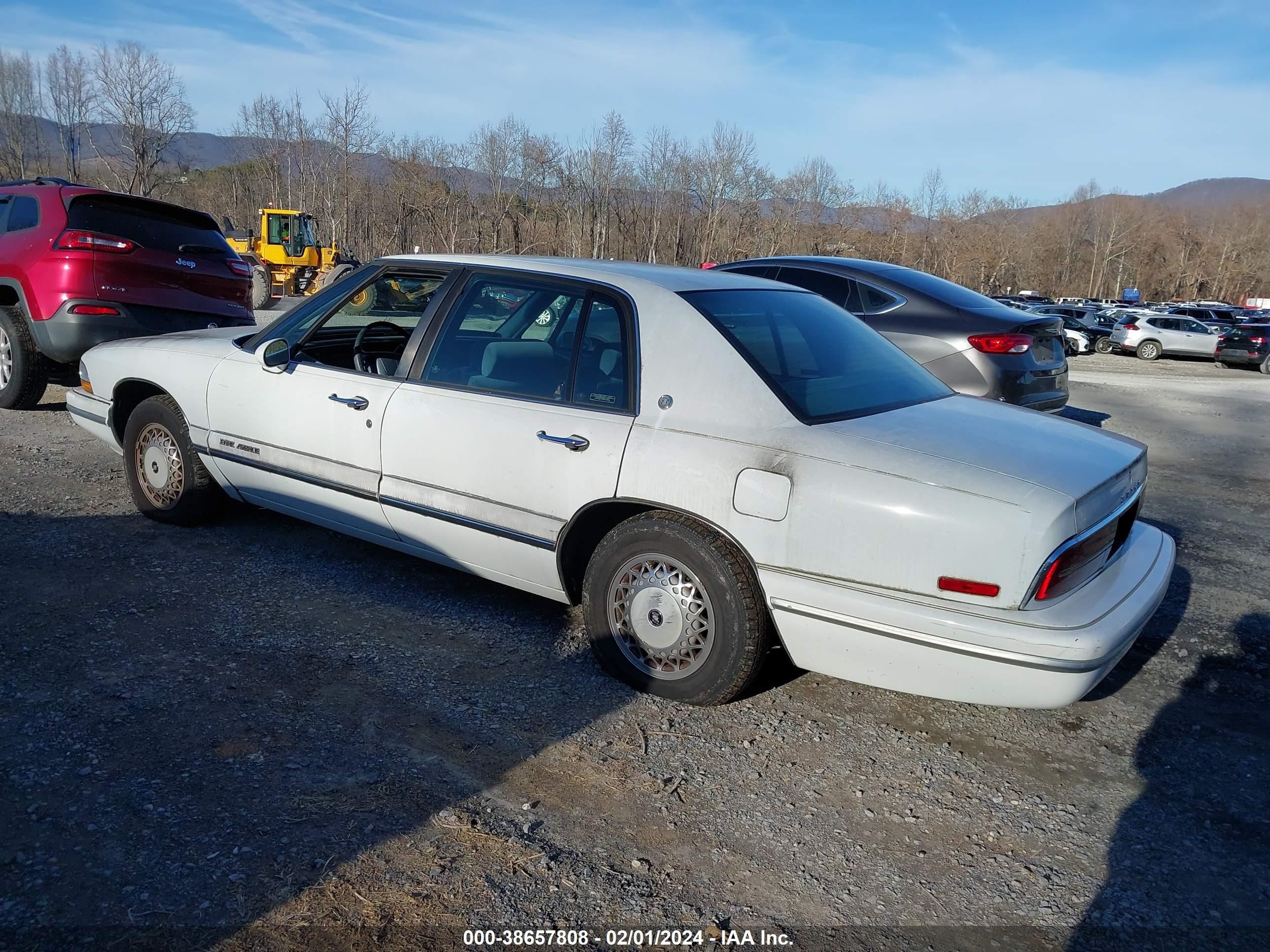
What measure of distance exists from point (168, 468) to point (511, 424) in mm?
2451

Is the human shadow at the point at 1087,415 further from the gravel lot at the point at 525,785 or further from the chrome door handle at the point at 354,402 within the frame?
the chrome door handle at the point at 354,402

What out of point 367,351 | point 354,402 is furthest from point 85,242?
point 354,402

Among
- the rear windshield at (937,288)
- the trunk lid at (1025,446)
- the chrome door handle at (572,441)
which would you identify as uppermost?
the rear windshield at (937,288)

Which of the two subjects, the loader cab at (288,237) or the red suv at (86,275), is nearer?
the red suv at (86,275)

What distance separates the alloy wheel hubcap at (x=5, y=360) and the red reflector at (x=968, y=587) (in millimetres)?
7951

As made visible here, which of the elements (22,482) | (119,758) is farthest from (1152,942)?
(22,482)

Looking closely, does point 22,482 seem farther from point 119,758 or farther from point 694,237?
point 694,237

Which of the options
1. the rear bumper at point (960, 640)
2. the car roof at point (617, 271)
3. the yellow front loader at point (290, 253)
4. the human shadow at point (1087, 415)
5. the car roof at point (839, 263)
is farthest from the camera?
the yellow front loader at point (290, 253)

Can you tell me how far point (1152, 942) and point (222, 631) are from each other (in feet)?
11.4

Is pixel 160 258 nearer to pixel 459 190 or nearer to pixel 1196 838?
pixel 1196 838

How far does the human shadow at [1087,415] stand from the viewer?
444 inches

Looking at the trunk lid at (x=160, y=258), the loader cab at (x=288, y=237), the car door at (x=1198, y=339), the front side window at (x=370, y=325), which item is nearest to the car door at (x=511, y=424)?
the front side window at (x=370, y=325)

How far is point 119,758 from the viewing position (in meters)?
2.90

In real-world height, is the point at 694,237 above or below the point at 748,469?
above
